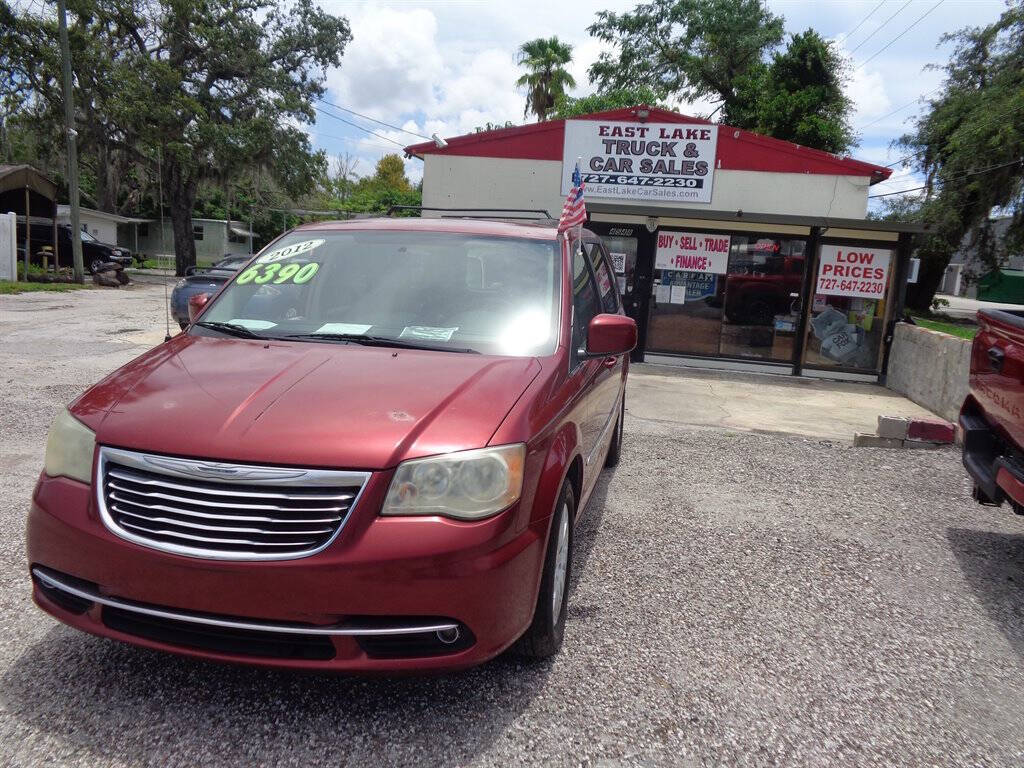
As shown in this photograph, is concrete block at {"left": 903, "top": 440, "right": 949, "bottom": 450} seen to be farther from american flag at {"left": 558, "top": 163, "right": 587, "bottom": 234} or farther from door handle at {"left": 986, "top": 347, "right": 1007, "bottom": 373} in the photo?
american flag at {"left": 558, "top": 163, "right": 587, "bottom": 234}

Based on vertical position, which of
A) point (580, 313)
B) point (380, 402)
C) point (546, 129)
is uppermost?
point (546, 129)

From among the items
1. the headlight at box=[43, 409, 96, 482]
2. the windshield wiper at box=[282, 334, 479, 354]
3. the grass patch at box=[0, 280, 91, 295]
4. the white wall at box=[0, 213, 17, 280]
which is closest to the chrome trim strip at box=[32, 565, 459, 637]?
the headlight at box=[43, 409, 96, 482]

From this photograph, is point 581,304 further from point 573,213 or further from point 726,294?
point 726,294

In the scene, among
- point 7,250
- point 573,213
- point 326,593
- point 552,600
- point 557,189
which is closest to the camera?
point 326,593

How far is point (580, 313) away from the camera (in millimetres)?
4000

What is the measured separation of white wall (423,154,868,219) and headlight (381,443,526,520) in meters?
12.0

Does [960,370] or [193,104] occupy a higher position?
[193,104]

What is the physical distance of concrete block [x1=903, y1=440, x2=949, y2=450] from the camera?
293 inches

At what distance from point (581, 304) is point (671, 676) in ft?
6.07

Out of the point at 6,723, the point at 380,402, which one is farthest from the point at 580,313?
the point at 6,723

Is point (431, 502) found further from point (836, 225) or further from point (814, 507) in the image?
point (836, 225)

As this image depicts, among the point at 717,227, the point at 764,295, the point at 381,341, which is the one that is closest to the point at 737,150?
the point at 717,227

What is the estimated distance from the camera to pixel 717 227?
12.6 metres

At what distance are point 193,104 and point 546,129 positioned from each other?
19.4 m
